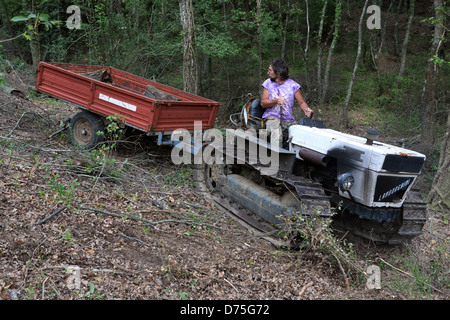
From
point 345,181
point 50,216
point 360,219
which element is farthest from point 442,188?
point 50,216

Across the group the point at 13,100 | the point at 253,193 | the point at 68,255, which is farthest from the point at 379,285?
the point at 13,100

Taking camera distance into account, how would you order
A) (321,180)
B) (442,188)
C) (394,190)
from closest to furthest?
(394,190) < (321,180) < (442,188)

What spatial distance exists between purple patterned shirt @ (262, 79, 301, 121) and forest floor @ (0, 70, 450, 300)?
1801 millimetres

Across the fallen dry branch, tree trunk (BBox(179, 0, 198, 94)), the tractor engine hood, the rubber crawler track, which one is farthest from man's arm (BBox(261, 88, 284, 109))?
tree trunk (BBox(179, 0, 198, 94))

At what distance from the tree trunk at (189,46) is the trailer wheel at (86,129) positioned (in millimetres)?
2541

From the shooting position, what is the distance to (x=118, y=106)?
7758mm

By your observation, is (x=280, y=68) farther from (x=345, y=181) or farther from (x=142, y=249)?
(x=142, y=249)

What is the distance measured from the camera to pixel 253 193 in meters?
6.14

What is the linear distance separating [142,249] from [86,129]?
4.40 meters

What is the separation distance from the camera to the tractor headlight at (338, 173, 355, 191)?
4.93 meters

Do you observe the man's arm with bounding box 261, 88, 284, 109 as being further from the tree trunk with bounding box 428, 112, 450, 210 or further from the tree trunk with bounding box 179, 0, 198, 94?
the tree trunk with bounding box 179, 0, 198, 94

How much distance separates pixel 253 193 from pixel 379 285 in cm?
230

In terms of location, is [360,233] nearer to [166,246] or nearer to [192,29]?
[166,246]

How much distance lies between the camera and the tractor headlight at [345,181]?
4.93 meters
